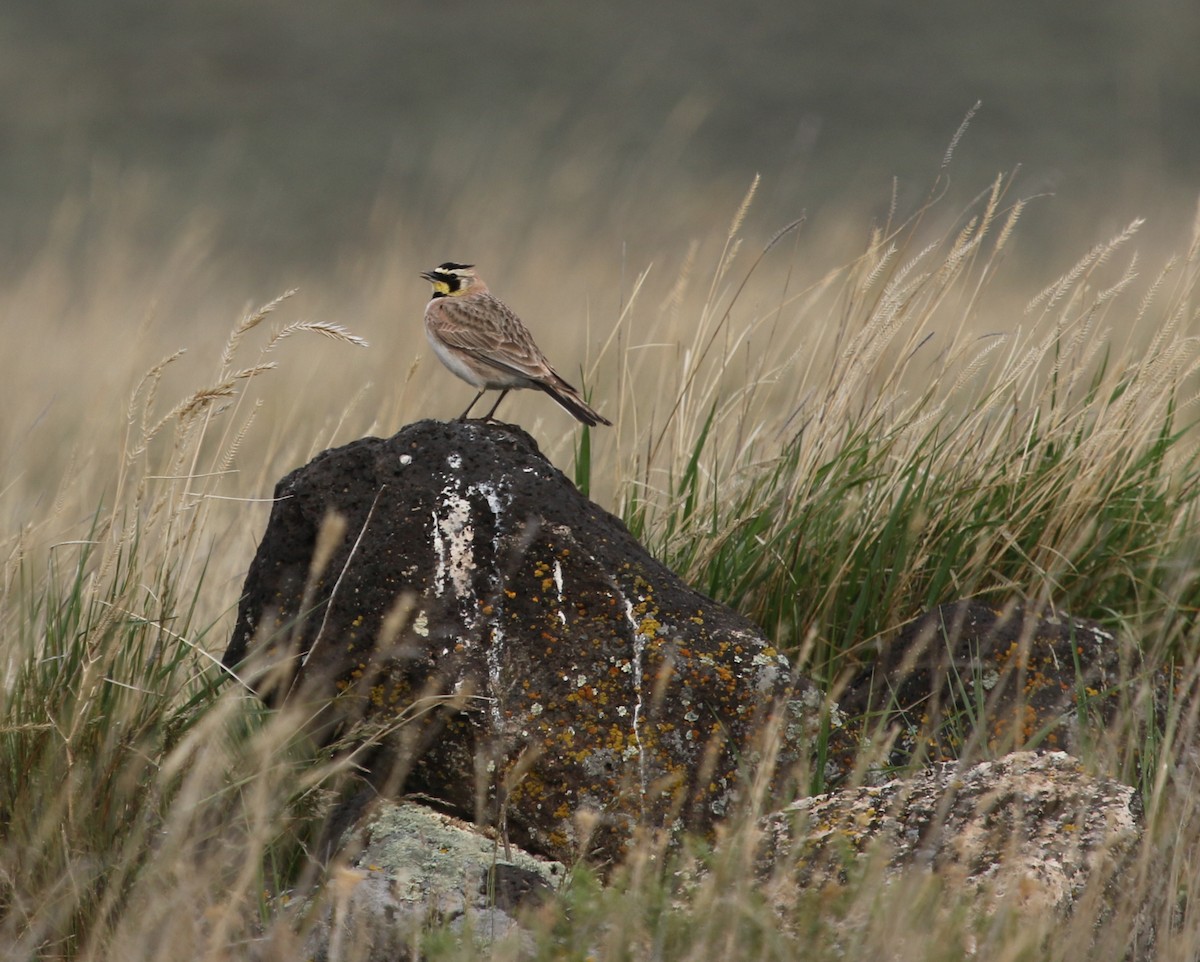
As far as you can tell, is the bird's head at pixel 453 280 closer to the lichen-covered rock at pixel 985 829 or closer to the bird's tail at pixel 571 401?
the bird's tail at pixel 571 401

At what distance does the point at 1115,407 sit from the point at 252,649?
2.37 m

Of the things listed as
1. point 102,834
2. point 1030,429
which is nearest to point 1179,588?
point 1030,429

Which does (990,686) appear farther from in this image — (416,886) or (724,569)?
(416,886)

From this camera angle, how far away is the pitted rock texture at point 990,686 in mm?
3514

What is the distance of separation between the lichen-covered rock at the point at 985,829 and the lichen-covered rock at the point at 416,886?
0.48 metres

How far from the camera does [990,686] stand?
3.64 meters

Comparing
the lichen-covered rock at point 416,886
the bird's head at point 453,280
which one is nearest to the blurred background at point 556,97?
the bird's head at point 453,280

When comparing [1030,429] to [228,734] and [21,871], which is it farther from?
[21,871]

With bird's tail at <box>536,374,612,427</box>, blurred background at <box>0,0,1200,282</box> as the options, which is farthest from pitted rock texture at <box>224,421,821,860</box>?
blurred background at <box>0,0,1200,282</box>

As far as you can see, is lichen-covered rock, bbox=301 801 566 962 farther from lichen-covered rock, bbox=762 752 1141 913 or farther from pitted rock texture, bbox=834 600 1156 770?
pitted rock texture, bbox=834 600 1156 770

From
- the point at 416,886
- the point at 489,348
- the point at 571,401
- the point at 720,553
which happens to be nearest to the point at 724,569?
the point at 720,553

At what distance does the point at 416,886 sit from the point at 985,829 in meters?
1.07

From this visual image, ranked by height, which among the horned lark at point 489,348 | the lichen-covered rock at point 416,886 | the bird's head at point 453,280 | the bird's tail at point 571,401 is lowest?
the lichen-covered rock at point 416,886

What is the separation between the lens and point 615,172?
25734mm
